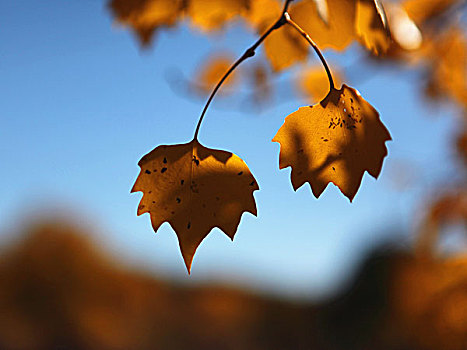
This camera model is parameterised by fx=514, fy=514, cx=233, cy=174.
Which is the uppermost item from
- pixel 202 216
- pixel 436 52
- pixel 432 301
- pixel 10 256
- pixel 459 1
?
pixel 10 256

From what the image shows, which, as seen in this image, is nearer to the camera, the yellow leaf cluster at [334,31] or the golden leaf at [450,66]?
the yellow leaf cluster at [334,31]

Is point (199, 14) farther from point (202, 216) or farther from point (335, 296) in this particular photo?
point (335, 296)

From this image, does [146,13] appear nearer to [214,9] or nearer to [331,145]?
[214,9]

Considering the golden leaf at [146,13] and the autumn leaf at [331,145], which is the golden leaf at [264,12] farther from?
the autumn leaf at [331,145]

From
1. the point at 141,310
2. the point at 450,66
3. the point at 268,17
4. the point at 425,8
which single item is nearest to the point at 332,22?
the point at 268,17

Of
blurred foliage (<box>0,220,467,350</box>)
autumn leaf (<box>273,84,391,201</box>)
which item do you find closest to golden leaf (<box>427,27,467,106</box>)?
autumn leaf (<box>273,84,391,201</box>)

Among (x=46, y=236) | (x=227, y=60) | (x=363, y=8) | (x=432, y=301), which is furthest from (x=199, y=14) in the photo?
(x=46, y=236)

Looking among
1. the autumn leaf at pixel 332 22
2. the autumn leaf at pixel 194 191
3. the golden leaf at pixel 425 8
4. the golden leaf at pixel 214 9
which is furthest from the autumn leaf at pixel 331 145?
the golden leaf at pixel 425 8

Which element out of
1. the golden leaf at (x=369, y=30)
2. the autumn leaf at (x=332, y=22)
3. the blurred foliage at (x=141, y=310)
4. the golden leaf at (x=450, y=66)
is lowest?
the golden leaf at (x=369, y=30)
